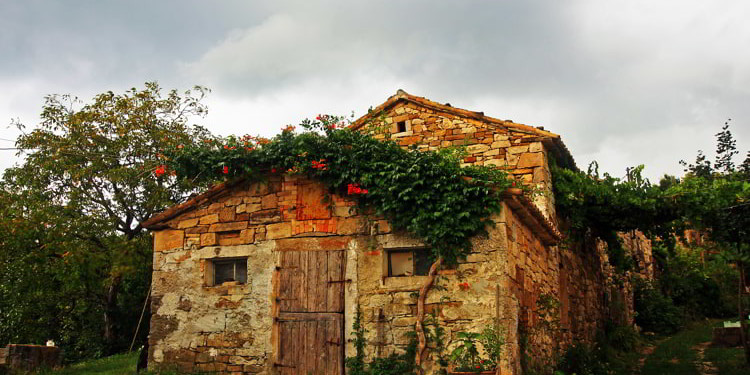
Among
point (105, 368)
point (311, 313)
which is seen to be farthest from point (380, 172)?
point (105, 368)

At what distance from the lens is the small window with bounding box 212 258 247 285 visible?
857 centimetres

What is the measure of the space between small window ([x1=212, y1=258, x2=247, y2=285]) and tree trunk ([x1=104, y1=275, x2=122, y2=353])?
10.3 metres

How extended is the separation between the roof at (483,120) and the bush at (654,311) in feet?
23.3

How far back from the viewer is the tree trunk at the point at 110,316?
57.9 ft

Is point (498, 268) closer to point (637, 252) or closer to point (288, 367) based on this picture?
point (288, 367)

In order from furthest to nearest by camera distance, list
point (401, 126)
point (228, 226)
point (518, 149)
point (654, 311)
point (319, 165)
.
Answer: point (654, 311)
point (401, 126)
point (518, 149)
point (228, 226)
point (319, 165)

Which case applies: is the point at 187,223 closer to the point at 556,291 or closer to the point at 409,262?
the point at 409,262

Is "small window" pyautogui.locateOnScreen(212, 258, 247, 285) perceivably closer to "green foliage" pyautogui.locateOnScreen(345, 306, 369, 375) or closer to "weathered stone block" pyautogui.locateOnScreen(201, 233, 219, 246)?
"weathered stone block" pyautogui.locateOnScreen(201, 233, 219, 246)

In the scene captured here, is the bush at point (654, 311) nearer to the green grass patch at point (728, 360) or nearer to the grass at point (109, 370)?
the green grass patch at point (728, 360)

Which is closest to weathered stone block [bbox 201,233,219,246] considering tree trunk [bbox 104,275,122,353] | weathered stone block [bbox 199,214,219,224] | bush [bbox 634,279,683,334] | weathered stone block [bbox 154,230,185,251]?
weathered stone block [bbox 199,214,219,224]

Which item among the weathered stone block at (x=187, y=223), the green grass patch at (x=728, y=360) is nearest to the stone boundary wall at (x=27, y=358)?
the weathered stone block at (x=187, y=223)

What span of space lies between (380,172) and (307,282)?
187cm

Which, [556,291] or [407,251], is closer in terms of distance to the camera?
[407,251]

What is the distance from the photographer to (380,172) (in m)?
7.68
